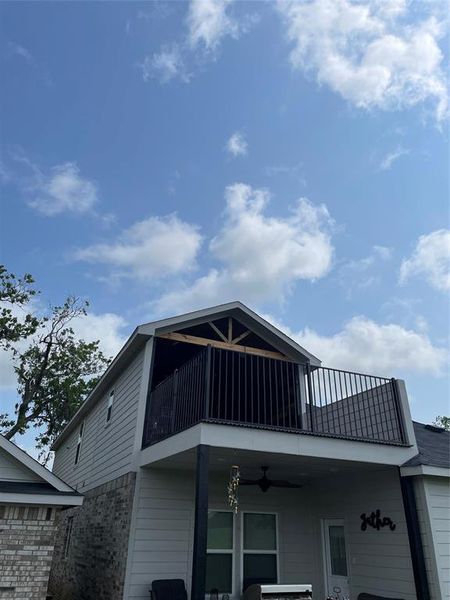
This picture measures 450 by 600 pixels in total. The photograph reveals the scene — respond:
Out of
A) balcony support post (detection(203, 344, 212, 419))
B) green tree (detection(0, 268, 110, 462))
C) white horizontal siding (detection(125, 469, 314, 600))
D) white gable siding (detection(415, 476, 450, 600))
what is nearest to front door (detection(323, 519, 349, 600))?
white horizontal siding (detection(125, 469, 314, 600))

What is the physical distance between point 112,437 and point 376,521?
6.05 metres

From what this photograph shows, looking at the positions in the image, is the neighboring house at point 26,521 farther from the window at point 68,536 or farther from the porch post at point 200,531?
the window at point 68,536

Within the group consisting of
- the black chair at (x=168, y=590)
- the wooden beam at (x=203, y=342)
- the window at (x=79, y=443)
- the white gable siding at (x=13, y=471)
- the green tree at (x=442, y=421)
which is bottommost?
the black chair at (x=168, y=590)

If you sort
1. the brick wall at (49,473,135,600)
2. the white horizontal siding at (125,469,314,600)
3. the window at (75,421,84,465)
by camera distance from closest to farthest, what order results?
the white horizontal siding at (125,469,314,600), the brick wall at (49,473,135,600), the window at (75,421,84,465)

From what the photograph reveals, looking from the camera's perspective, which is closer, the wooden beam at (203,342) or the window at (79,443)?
the wooden beam at (203,342)

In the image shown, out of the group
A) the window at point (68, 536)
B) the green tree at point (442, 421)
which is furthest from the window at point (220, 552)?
the green tree at point (442, 421)

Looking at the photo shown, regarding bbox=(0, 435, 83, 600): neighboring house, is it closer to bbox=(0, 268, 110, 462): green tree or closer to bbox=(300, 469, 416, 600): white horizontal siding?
bbox=(300, 469, 416, 600): white horizontal siding

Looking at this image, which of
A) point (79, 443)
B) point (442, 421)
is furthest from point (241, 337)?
point (442, 421)

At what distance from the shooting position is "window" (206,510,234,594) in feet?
27.0

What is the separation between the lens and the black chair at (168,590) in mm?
7028

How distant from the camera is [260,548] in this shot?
29.0ft

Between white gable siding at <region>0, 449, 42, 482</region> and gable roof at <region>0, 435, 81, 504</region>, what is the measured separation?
22 mm

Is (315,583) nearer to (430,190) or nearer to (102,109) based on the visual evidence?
(430,190)

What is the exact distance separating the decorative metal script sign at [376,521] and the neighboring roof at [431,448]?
1.14 metres
